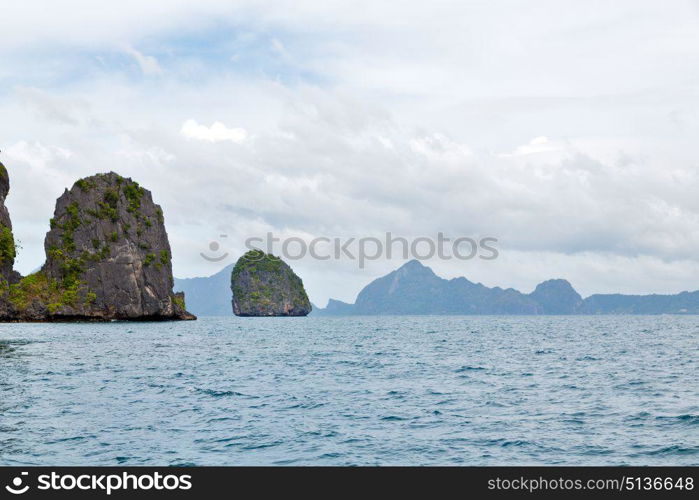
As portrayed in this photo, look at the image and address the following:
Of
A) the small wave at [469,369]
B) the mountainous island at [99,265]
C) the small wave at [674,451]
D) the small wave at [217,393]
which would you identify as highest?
the mountainous island at [99,265]

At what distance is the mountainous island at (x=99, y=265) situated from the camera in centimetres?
14625

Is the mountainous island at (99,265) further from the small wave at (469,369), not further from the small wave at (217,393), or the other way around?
the small wave at (469,369)

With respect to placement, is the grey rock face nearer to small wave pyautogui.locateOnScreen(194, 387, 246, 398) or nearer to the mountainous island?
the mountainous island

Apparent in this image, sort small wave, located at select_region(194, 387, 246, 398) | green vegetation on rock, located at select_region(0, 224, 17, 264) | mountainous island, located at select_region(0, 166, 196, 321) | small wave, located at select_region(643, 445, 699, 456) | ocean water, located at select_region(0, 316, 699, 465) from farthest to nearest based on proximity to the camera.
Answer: mountainous island, located at select_region(0, 166, 196, 321), green vegetation on rock, located at select_region(0, 224, 17, 264), small wave, located at select_region(194, 387, 246, 398), small wave, located at select_region(643, 445, 699, 456), ocean water, located at select_region(0, 316, 699, 465)

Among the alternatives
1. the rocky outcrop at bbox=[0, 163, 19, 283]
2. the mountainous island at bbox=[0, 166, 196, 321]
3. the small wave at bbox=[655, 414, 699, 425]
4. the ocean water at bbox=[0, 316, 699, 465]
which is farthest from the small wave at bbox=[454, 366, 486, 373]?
the mountainous island at bbox=[0, 166, 196, 321]

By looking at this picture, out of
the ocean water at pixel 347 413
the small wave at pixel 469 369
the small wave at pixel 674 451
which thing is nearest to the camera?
the ocean water at pixel 347 413

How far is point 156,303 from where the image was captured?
166 metres

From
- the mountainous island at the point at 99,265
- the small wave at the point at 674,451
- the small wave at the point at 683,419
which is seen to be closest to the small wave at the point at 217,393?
the small wave at the point at 683,419

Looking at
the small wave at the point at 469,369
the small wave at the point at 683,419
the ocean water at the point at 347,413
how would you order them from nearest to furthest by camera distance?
the ocean water at the point at 347,413, the small wave at the point at 683,419, the small wave at the point at 469,369

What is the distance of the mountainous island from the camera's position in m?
146

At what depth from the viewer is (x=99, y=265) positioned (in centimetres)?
15838

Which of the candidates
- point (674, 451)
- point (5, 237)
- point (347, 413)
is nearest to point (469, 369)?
point (347, 413)
